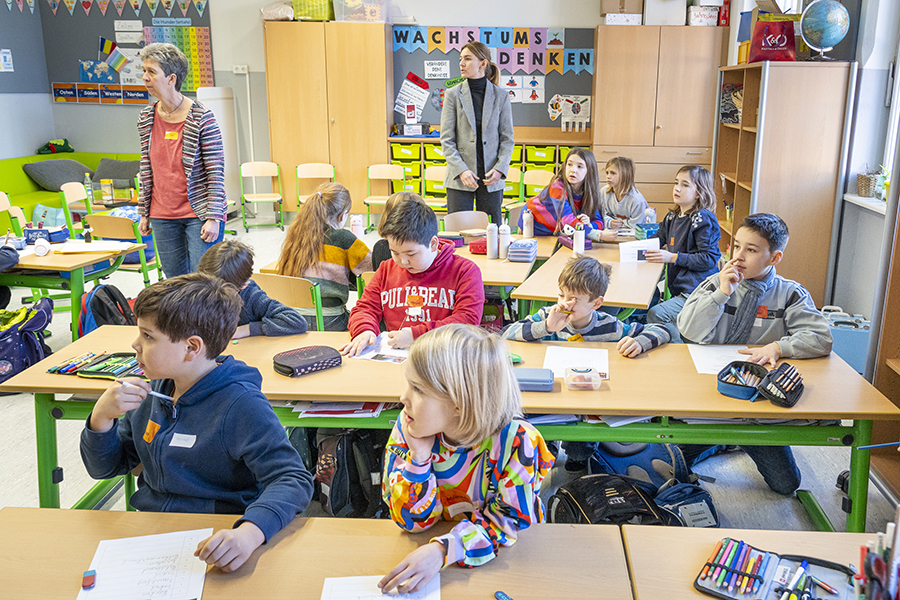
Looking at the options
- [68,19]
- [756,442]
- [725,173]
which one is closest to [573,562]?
[756,442]

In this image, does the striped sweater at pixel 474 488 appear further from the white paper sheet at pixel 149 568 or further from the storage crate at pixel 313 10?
the storage crate at pixel 313 10

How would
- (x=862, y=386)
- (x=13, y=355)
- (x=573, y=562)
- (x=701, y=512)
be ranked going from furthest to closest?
1. (x=13, y=355)
2. (x=701, y=512)
3. (x=862, y=386)
4. (x=573, y=562)

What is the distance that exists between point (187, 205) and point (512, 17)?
16.7ft

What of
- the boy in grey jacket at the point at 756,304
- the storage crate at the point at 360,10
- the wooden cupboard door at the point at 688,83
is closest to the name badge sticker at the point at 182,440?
the boy in grey jacket at the point at 756,304

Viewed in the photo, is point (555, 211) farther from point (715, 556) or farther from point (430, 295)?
point (715, 556)

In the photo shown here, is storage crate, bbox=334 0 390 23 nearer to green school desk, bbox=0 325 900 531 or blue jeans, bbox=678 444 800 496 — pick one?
green school desk, bbox=0 325 900 531

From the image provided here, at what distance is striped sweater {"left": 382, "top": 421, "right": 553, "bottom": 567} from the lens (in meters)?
1.33

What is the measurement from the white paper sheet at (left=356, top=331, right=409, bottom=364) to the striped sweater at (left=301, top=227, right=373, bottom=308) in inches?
35.3

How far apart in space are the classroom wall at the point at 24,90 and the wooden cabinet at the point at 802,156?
7.49 meters

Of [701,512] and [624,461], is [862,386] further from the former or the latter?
[624,461]

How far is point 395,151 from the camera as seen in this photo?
7.90 meters

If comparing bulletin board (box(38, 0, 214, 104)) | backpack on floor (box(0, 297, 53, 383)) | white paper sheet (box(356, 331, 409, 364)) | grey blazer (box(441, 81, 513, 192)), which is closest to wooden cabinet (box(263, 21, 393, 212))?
bulletin board (box(38, 0, 214, 104))

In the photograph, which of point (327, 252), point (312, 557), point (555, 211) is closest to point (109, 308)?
point (327, 252)

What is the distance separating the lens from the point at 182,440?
5.18 feet
